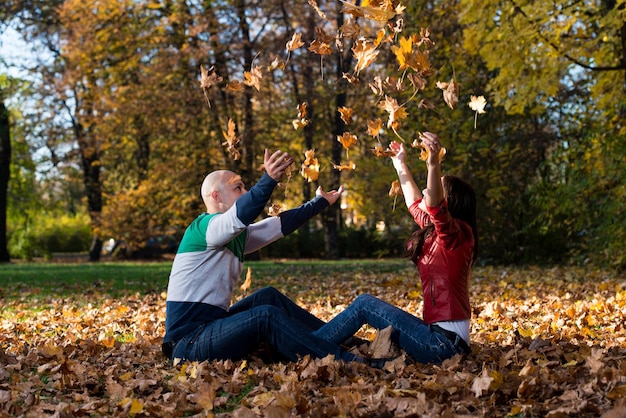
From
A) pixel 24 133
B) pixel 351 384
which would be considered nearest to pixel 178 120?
pixel 24 133

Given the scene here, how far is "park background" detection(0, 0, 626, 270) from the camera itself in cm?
1218

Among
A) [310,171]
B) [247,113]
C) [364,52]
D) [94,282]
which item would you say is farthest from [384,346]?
[247,113]

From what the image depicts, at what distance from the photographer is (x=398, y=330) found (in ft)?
14.6

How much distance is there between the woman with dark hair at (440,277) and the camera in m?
4.25

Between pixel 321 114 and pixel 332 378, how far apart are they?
20459 millimetres

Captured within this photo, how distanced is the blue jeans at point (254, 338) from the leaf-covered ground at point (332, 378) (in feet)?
0.28

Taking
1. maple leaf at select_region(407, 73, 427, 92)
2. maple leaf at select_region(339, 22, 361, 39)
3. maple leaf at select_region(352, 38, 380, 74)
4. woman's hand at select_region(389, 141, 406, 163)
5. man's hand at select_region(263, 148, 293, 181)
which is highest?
maple leaf at select_region(339, 22, 361, 39)

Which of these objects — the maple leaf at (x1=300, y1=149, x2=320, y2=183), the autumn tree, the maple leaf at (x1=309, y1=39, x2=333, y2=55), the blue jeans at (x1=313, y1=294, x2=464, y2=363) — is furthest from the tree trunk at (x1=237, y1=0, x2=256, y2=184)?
the blue jeans at (x1=313, y1=294, x2=464, y2=363)

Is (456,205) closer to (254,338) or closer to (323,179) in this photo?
(254,338)

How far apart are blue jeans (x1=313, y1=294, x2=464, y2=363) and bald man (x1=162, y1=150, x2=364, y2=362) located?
0.16m

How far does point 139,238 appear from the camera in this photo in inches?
880

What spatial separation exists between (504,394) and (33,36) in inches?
986

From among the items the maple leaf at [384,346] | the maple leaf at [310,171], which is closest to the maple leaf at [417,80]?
the maple leaf at [310,171]

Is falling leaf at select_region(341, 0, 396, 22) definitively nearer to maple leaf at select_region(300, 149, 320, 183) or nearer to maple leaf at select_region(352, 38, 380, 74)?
maple leaf at select_region(352, 38, 380, 74)
